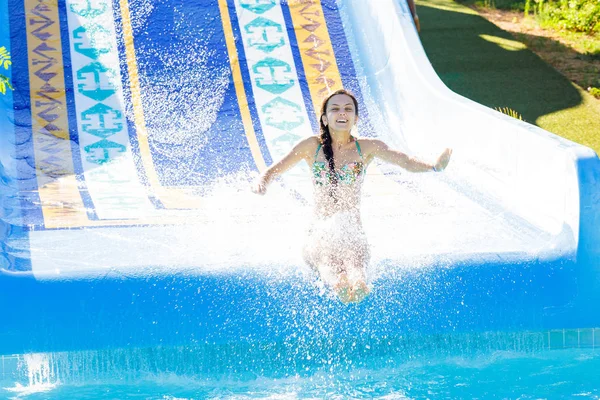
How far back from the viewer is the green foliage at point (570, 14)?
832 cm

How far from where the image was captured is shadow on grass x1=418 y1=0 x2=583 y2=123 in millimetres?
6910

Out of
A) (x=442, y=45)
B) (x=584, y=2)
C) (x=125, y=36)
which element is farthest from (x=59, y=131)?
(x=584, y=2)

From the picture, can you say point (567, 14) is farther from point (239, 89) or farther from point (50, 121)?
point (50, 121)

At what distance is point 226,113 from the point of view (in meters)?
5.79

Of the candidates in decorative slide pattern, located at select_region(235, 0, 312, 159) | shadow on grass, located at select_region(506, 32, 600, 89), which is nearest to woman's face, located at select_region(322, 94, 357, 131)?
decorative slide pattern, located at select_region(235, 0, 312, 159)

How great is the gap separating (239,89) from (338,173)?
244 cm

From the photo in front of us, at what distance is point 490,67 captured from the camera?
25.1 ft

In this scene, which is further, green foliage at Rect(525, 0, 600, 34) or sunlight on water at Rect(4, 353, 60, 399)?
green foliage at Rect(525, 0, 600, 34)

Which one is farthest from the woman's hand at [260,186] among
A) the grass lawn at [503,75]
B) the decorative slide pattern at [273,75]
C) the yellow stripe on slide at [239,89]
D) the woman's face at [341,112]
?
the grass lawn at [503,75]

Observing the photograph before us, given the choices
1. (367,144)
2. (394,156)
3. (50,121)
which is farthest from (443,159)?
(50,121)

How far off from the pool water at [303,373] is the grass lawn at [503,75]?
285 cm

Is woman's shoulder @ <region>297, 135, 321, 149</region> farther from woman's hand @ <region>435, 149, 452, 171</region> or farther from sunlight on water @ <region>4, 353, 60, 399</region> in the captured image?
sunlight on water @ <region>4, 353, 60, 399</region>

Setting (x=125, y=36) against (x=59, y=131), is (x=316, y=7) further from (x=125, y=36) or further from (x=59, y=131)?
(x=59, y=131)

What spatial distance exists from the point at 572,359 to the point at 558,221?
61 cm
